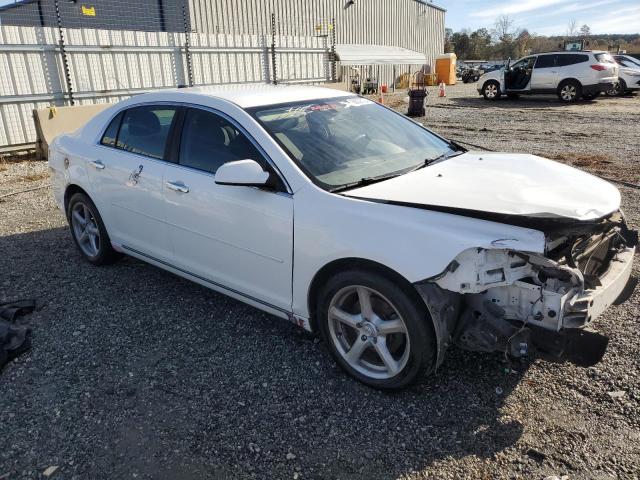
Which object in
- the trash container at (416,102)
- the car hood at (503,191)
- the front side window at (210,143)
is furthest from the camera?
the trash container at (416,102)

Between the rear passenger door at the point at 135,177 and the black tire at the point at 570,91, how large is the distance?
62.9 ft

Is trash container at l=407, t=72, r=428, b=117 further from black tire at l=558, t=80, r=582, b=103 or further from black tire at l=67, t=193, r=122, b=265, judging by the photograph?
black tire at l=67, t=193, r=122, b=265

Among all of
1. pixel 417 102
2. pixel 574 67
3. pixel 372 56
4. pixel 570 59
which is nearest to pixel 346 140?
pixel 417 102

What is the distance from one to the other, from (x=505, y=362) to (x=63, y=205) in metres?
4.38

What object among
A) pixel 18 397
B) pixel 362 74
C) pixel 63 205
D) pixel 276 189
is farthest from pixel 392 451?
pixel 362 74

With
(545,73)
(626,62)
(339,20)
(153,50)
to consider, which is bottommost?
(545,73)

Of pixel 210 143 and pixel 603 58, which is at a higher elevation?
pixel 603 58

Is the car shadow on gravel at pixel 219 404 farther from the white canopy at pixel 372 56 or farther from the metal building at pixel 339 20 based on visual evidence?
the white canopy at pixel 372 56

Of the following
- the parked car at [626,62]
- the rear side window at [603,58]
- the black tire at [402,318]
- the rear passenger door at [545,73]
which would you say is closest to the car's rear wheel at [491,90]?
the rear passenger door at [545,73]

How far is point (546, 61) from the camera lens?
65.3 ft

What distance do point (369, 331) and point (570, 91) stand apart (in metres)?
19.9

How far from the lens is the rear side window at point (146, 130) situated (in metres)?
4.03

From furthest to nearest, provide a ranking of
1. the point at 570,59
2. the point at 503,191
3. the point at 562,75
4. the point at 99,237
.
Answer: the point at 562,75 → the point at 570,59 → the point at 99,237 → the point at 503,191

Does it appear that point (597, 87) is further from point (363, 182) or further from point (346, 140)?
point (363, 182)
